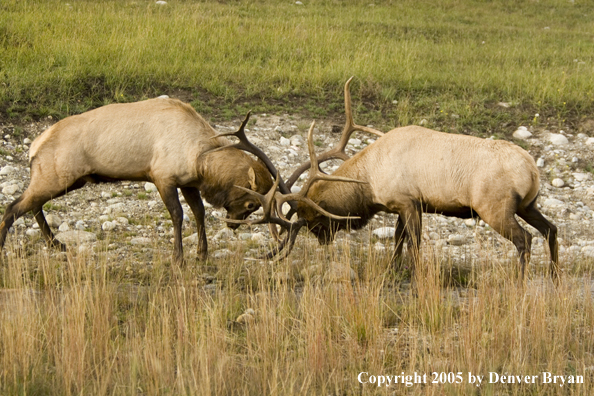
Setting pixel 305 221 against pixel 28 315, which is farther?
pixel 305 221

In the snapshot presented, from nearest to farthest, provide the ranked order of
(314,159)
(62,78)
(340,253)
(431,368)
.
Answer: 1. (431,368)
2. (314,159)
3. (340,253)
4. (62,78)

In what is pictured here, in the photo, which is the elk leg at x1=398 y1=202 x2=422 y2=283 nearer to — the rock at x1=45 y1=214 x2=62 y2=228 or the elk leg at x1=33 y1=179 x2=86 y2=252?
the elk leg at x1=33 y1=179 x2=86 y2=252

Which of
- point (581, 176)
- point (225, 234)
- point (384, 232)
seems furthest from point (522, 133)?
point (225, 234)

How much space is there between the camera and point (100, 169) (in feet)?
24.5

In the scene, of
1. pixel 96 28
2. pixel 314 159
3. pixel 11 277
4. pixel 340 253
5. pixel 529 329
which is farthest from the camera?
pixel 96 28

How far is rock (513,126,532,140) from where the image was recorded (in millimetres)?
11531

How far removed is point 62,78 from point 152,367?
7389 millimetres

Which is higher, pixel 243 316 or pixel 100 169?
pixel 100 169

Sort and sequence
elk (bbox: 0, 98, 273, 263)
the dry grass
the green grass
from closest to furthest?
1. the dry grass
2. elk (bbox: 0, 98, 273, 263)
3. the green grass

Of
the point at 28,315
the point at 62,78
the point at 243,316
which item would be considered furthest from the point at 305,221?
the point at 62,78

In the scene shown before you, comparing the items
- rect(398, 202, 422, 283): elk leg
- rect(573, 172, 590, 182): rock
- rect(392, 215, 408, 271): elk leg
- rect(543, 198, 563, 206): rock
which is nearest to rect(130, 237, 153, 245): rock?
rect(392, 215, 408, 271): elk leg

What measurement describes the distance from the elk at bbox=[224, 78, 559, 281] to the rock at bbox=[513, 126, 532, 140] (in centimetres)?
448

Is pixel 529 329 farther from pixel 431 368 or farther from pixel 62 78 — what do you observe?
pixel 62 78

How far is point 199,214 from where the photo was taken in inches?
313
